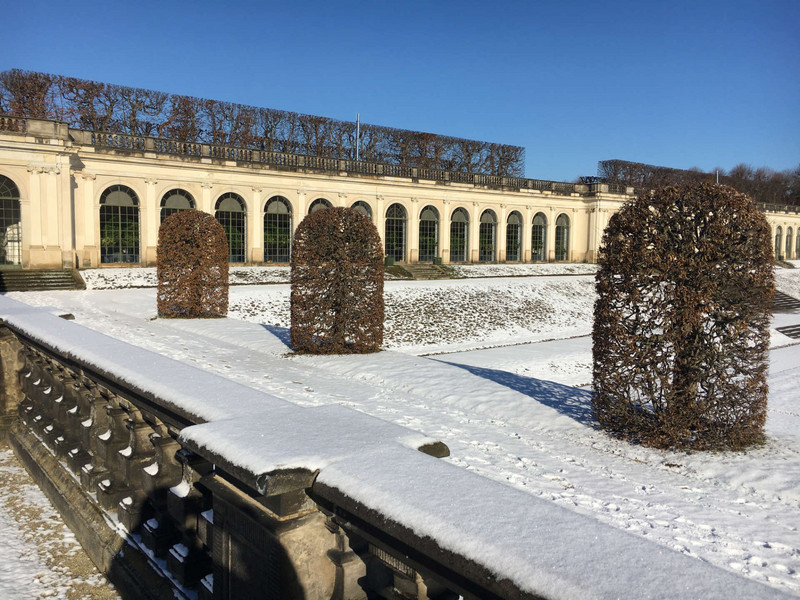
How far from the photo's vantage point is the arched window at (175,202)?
3170 centimetres

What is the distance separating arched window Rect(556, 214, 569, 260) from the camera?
165 ft

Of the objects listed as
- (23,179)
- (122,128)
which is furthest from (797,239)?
(23,179)

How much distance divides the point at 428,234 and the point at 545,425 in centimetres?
3607

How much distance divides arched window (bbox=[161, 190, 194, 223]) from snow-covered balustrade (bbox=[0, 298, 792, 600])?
2908cm

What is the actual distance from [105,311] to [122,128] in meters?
23.8

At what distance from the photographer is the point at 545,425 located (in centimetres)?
728

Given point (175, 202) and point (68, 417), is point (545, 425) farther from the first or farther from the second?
point (175, 202)

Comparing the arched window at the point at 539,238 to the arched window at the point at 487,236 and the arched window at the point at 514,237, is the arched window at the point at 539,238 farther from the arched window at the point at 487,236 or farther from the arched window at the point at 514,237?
the arched window at the point at 487,236

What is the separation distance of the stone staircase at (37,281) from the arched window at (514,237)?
101ft

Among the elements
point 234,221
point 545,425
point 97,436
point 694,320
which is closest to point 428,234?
point 234,221

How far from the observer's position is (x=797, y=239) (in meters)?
72.6

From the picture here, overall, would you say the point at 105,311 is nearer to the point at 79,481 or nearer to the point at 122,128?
the point at 79,481

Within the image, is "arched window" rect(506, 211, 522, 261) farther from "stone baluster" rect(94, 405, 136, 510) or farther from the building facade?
"stone baluster" rect(94, 405, 136, 510)

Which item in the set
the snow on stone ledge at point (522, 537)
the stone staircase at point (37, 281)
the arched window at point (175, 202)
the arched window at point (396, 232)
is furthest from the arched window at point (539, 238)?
the snow on stone ledge at point (522, 537)
